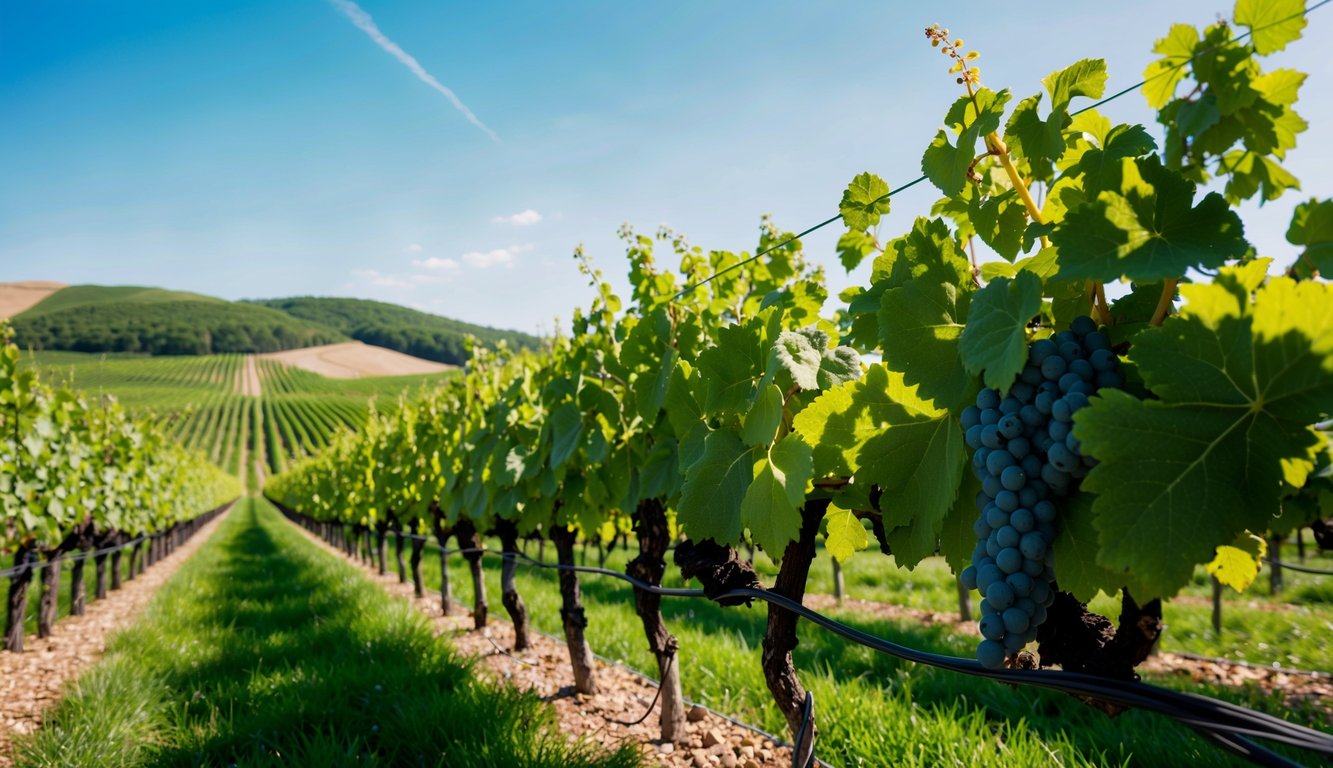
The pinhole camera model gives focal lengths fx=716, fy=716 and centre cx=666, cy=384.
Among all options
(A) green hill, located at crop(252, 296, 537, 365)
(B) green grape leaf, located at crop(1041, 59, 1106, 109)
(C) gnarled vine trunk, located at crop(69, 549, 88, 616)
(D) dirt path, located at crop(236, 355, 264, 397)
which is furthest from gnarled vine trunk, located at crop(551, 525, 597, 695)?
(D) dirt path, located at crop(236, 355, 264, 397)

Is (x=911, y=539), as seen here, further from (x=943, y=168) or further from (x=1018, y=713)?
(x=1018, y=713)

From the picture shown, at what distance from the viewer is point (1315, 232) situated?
1.01 m

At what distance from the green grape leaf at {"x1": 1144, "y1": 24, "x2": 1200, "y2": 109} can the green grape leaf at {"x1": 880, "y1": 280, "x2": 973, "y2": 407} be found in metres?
0.61

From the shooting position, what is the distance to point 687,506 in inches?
70.7

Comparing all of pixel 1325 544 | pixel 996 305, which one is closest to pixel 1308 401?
pixel 996 305

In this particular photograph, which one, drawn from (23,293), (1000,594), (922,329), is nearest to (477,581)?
(922,329)

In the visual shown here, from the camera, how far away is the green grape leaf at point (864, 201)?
70.1 inches

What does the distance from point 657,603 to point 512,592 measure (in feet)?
8.87

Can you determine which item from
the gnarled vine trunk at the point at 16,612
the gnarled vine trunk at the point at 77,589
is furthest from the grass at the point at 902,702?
the gnarled vine trunk at the point at 77,589

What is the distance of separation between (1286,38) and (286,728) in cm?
483

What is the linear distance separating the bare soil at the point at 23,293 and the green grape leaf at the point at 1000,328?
581 feet

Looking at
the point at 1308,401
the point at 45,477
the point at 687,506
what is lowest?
the point at 45,477

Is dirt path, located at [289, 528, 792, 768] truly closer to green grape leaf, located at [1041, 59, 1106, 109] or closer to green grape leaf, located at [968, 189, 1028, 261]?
green grape leaf, located at [968, 189, 1028, 261]

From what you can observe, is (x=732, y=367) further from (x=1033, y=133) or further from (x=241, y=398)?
(x=241, y=398)
